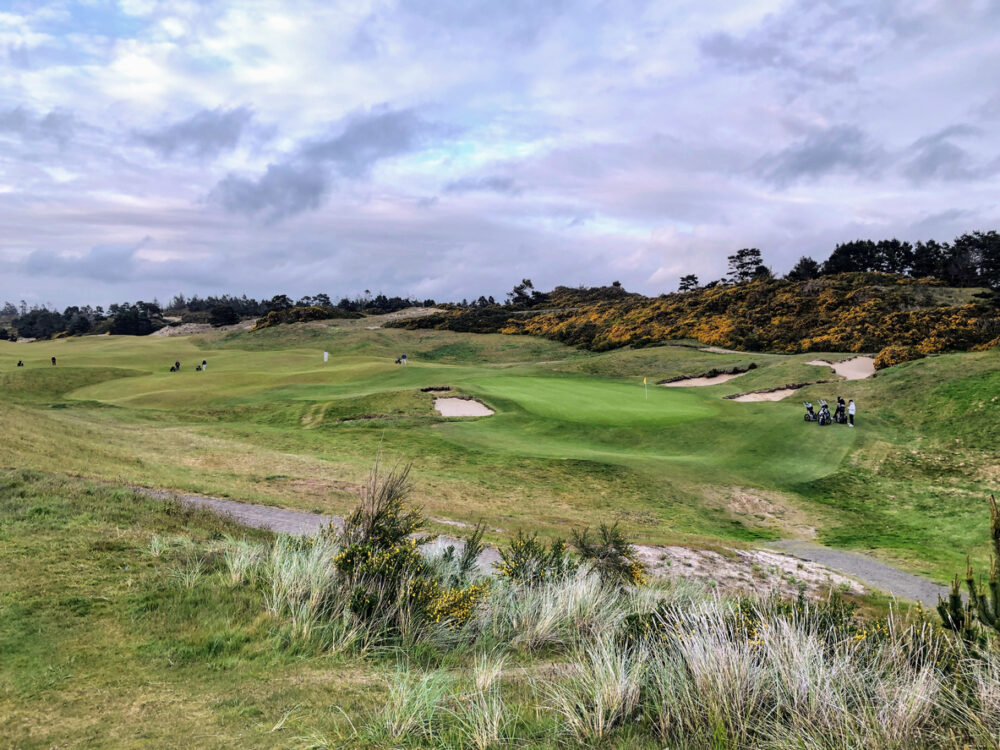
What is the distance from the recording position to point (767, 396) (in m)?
35.4

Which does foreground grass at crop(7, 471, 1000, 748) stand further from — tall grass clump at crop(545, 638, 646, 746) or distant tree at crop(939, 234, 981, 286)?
distant tree at crop(939, 234, 981, 286)

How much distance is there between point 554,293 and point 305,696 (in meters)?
108

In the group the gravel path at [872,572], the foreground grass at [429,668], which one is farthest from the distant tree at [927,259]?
the foreground grass at [429,668]

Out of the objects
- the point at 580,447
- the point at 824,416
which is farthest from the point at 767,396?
the point at 580,447

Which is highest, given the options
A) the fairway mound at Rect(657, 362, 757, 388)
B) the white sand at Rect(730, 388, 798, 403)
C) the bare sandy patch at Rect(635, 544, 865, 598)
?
the fairway mound at Rect(657, 362, 757, 388)

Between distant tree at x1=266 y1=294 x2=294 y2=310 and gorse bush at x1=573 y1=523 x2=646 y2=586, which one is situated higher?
distant tree at x1=266 y1=294 x2=294 y2=310

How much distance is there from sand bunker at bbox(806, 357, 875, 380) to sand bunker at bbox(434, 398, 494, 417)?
24.3 metres

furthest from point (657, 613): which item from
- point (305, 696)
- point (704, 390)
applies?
point (704, 390)

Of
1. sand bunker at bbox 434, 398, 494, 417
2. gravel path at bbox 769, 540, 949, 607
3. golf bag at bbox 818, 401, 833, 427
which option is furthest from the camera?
sand bunker at bbox 434, 398, 494, 417

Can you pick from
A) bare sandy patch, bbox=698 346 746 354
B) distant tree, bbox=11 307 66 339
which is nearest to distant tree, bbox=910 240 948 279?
bare sandy patch, bbox=698 346 746 354

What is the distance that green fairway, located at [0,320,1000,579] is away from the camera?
55.5 ft

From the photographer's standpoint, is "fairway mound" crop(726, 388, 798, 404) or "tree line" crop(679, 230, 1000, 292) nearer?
"fairway mound" crop(726, 388, 798, 404)

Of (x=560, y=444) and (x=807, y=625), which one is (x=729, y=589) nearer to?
(x=807, y=625)

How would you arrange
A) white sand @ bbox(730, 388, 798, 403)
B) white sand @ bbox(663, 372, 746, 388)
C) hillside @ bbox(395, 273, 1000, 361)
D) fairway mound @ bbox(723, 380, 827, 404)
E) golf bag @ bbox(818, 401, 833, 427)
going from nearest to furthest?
golf bag @ bbox(818, 401, 833, 427) → white sand @ bbox(730, 388, 798, 403) → fairway mound @ bbox(723, 380, 827, 404) → white sand @ bbox(663, 372, 746, 388) → hillside @ bbox(395, 273, 1000, 361)
